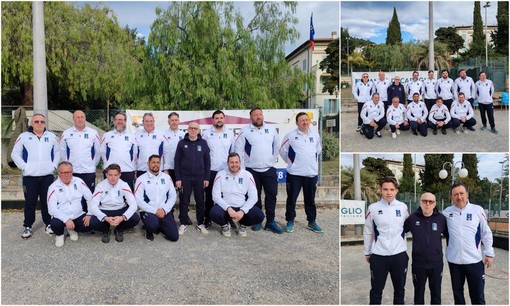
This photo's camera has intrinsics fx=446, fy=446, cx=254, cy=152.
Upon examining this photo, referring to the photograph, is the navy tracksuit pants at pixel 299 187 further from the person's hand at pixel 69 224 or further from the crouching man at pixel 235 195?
the person's hand at pixel 69 224

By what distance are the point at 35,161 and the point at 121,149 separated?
1.19 m

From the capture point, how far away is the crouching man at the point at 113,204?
19.8 ft

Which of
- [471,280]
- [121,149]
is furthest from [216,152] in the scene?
[471,280]

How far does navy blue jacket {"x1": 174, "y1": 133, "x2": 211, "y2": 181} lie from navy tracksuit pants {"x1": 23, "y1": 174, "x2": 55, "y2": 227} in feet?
6.12

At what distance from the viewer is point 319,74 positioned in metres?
41.4

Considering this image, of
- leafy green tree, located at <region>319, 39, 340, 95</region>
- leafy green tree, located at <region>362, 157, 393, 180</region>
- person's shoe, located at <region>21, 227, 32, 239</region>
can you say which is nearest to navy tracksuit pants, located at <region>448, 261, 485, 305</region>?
leafy green tree, located at <region>362, 157, 393, 180</region>

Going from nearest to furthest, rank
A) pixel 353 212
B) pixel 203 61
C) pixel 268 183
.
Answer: pixel 353 212 < pixel 268 183 < pixel 203 61

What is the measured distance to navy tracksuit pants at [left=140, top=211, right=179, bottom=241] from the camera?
6145mm

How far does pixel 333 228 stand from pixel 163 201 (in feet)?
8.81

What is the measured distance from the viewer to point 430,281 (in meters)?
4.18

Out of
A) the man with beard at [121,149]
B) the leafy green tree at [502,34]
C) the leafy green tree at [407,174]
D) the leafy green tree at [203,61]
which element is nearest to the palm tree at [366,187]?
the leafy green tree at [407,174]

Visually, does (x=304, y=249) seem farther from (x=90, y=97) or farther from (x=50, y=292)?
(x=90, y=97)

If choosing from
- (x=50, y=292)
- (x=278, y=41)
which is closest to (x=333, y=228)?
(x=50, y=292)

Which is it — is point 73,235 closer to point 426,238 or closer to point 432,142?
point 426,238
